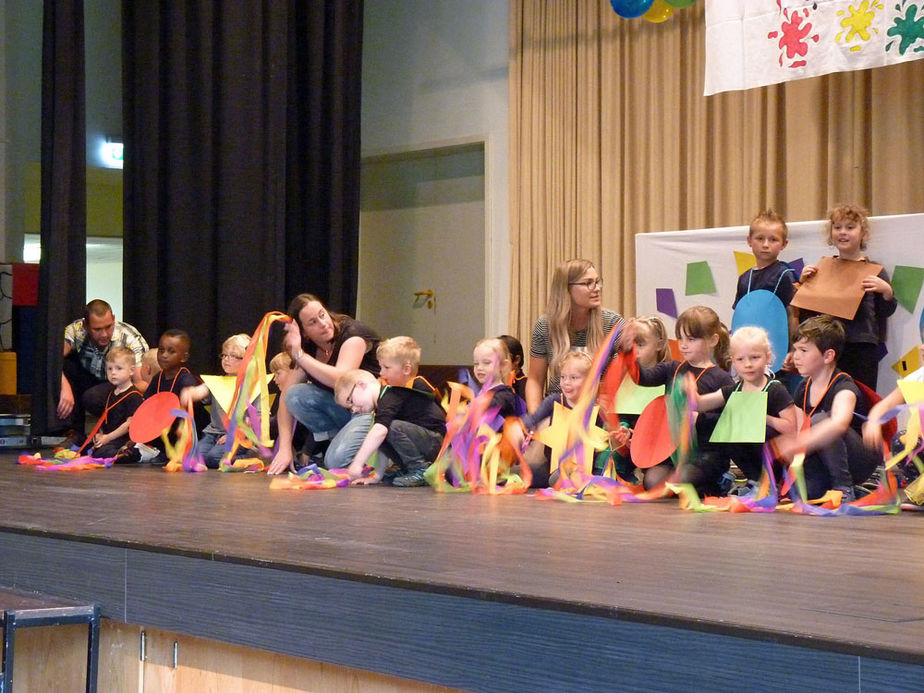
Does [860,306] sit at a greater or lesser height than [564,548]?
greater

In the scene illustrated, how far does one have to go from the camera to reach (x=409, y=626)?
2.03 metres

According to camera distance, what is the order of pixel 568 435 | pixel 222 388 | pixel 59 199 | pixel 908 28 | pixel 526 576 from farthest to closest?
1. pixel 59 199
2. pixel 222 388
3. pixel 908 28
4. pixel 568 435
5. pixel 526 576

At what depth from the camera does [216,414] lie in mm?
5273

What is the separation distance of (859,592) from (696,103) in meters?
4.82

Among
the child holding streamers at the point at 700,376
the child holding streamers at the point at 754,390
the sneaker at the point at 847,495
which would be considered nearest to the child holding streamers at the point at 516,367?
the child holding streamers at the point at 700,376

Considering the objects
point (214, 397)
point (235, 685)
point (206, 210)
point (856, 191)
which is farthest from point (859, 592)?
point (206, 210)

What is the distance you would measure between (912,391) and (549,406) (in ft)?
4.15

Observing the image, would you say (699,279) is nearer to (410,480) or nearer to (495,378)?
(495,378)

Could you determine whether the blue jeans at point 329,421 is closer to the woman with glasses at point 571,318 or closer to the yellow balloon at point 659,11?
the woman with glasses at point 571,318

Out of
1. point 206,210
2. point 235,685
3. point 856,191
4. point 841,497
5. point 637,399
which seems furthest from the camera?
point 206,210

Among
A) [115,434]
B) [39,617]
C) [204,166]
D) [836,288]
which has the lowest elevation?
[39,617]

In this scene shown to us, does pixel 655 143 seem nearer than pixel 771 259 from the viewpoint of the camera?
No

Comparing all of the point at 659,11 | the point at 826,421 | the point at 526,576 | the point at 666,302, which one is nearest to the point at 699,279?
the point at 666,302

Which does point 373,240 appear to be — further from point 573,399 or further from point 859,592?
point 859,592
